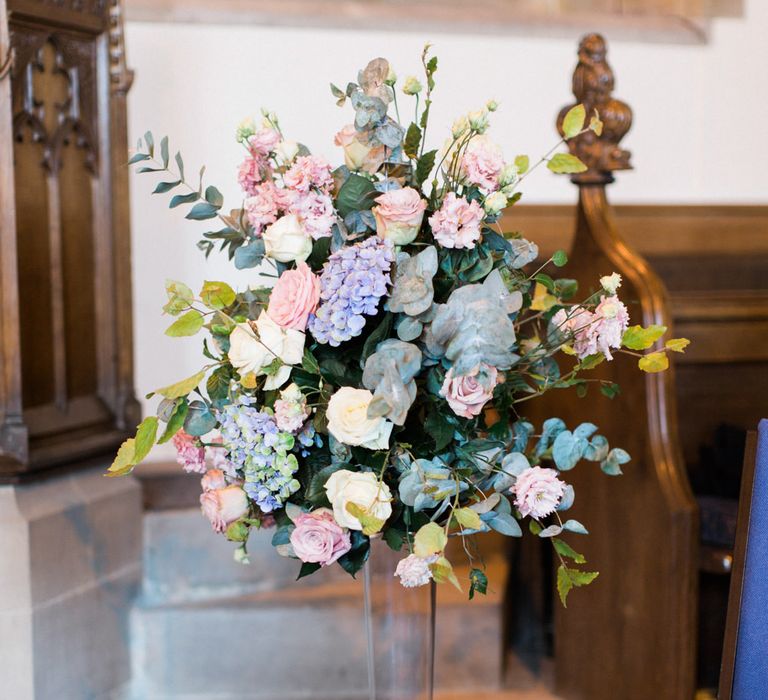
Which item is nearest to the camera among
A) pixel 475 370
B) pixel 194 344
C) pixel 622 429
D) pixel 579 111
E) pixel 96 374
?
pixel 475 370

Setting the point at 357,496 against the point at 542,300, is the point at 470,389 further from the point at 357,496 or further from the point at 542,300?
the point at 542,300

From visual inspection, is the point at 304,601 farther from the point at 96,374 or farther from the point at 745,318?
the point at 745,318

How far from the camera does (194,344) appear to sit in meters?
3.14

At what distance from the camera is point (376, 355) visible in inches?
45.7

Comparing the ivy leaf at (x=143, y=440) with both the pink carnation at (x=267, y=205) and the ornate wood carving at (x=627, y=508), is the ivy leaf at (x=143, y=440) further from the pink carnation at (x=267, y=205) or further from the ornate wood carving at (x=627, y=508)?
the ornate wood carving at (x=627, y=508)

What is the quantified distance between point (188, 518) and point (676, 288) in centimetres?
174

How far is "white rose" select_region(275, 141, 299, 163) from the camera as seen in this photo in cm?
131

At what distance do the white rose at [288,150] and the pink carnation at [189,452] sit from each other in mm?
403

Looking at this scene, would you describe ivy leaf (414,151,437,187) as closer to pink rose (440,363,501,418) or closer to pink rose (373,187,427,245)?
pink rose (373,187,427,245)

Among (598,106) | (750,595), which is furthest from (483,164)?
(598,106)

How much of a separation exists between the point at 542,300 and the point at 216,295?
20.2 inches

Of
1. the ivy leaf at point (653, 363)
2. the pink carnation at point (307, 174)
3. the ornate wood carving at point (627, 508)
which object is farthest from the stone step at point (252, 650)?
the pink carnation at point (307, 174)

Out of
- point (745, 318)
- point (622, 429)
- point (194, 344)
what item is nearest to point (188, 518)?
point (194, 344)

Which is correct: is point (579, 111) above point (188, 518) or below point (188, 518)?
above
